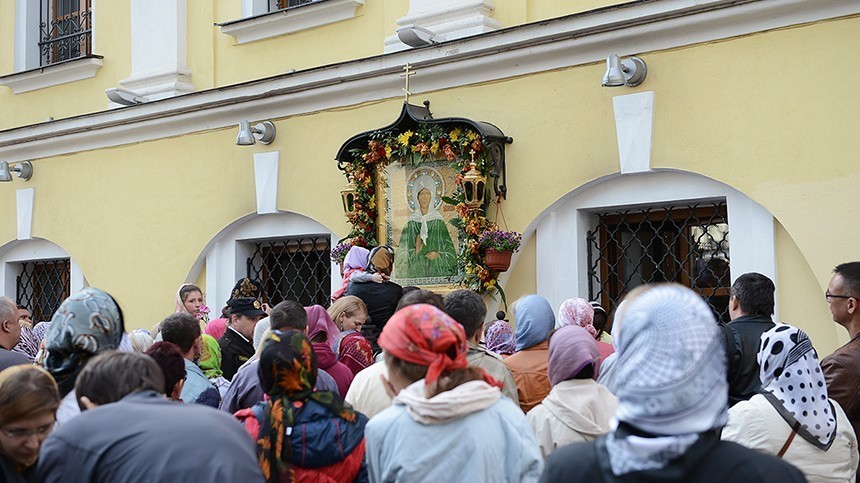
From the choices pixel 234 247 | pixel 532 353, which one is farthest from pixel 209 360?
pixel 234 247

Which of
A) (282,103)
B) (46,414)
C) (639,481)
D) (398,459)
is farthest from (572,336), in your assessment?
(282,103)

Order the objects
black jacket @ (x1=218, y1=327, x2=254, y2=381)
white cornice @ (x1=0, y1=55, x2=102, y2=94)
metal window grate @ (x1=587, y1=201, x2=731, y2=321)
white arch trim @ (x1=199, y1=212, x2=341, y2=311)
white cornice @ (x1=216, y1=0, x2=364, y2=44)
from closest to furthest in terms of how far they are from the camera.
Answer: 1. black jacket @ (x1=218, y1=327, x2=254, y2=381)
2. metal window grate @ (x1=587, y1=201, x2=731, y2=321)
3. white cornice @ (x1=216, y1=0, x2=364, y2=44)
4. white arch trim @ (x1=199, y1=212, x2=341, y2=311)
5. white cornice @ (x1=0, y1=55, x2=102, y2=94)

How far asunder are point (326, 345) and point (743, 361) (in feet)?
6.52

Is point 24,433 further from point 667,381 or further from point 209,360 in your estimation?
point 209,360

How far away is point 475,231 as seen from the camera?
9.11 m

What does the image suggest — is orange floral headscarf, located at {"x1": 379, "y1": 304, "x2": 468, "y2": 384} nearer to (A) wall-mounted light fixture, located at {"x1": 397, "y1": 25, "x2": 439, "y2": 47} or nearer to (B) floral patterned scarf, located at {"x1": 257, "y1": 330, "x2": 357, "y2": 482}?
(B) floral patterned scarf, located at {"x1": 257, "y1": 330, "x2": 357, "y2": 482}

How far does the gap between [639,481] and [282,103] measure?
29.2ft

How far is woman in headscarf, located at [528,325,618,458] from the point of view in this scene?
4656 mm

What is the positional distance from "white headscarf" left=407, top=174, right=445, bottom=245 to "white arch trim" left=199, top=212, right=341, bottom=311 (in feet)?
5.45

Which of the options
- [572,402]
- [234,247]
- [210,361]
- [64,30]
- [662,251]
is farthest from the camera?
[64,30]

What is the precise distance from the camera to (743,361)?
208 inches

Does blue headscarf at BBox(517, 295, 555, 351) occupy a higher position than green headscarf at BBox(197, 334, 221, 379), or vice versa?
blue headscarf at BBox(517, 295, 555, 351)

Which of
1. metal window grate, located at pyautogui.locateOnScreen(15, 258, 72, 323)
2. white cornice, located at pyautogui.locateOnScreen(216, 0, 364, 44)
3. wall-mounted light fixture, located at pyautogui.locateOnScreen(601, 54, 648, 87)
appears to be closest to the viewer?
wall-mounted light fixture, located at pyautogui.locateOnScreen(601, 54, 648, 87)

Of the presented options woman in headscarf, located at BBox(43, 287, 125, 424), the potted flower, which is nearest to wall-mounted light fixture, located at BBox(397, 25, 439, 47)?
the potted flower
